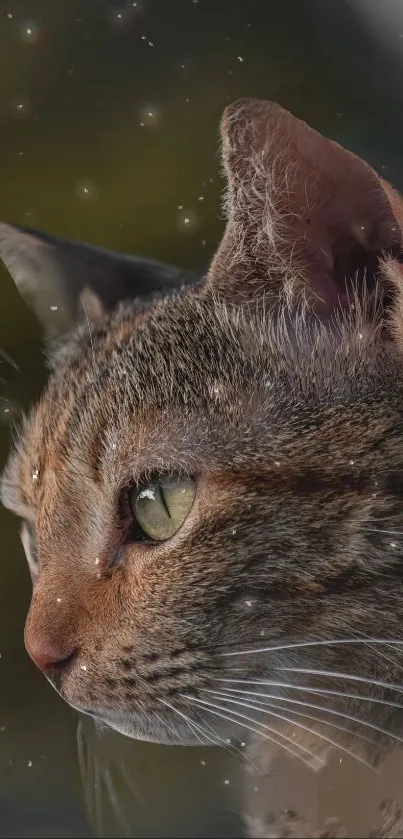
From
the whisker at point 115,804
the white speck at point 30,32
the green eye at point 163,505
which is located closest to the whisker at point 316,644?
the green eye at point 163,505

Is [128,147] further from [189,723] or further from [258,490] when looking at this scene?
[189,723]

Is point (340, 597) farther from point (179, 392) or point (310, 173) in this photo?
point (310, 173)

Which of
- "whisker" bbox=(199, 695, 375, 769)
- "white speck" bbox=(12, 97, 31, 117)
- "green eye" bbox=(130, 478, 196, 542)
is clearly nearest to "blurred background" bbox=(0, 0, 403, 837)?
"white speck" bbox=(12, 97, 31, 117)

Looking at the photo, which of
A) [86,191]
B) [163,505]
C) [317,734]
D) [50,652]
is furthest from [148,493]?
[86,191]

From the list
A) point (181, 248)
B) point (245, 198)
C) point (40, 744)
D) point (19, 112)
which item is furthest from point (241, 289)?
point (40, 744)

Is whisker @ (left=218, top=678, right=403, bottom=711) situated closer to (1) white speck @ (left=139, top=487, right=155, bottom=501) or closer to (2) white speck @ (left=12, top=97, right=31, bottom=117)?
(1) white speck @ (left=139, top=487, right=155, bottom=501)

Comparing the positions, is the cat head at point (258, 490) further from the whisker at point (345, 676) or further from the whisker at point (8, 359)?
the whisker at point (8, 359)
